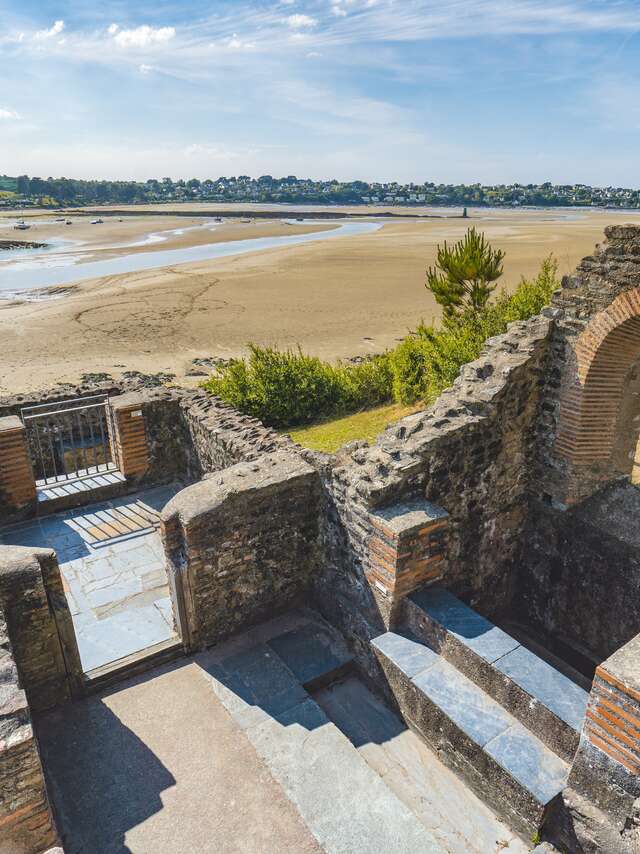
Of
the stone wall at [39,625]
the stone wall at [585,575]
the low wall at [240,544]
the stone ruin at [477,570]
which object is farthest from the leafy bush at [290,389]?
the stone wall at [39,625]

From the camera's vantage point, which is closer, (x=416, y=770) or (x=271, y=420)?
(x=416, y=770)

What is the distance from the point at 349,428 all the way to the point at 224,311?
17864 millimetres

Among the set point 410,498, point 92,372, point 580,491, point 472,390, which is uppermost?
point 472,390

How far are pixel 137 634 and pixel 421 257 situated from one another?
44.0 meters

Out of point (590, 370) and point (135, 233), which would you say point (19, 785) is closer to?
point (590, 370)

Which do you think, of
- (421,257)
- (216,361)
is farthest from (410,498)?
(421,257)

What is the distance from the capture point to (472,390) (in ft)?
21.4

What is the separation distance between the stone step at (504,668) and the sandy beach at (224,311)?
16458 millimetres

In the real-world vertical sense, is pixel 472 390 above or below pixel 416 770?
above

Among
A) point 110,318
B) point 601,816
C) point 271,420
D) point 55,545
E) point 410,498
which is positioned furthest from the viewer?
point 110,318

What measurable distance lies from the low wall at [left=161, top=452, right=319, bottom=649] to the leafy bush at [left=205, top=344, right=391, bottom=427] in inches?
300

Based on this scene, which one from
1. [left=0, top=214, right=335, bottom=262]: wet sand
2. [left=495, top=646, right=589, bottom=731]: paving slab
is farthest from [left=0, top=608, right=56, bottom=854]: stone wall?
[left=0, top=214, right=335, bottom=262]: wet sand

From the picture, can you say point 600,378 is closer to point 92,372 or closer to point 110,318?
point 92,372

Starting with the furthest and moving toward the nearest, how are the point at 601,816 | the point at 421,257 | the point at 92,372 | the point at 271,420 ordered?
the point at 421,257, the point at 92,372, the point at 271,420, the point at 601,816
